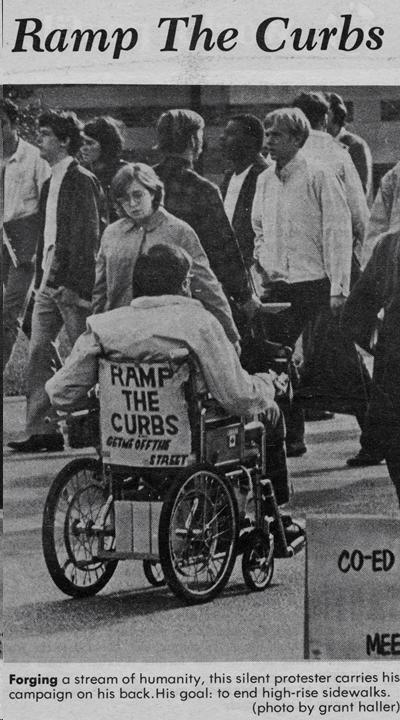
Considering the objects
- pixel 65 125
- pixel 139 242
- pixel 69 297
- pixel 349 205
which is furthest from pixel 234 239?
pixel 65 125

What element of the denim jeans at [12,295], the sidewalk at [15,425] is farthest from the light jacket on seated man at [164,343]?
the denim jeans at [12,295]

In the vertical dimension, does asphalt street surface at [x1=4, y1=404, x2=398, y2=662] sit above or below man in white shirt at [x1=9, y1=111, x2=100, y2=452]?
below

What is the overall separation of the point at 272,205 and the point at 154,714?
2202mm

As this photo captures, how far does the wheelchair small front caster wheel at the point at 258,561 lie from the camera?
5.75 m

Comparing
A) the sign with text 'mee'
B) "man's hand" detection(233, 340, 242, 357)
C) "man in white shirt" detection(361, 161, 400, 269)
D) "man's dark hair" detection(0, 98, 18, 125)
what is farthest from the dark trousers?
"man's dark hair" detection(0, 98, 18, 125)

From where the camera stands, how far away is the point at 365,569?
5.80m

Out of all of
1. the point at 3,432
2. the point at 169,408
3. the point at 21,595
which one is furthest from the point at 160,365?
the point at 21,595

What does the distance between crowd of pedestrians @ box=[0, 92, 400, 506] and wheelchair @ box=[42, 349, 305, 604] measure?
192 mm

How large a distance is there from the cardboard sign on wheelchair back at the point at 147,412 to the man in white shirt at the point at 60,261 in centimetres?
27

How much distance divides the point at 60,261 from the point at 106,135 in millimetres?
572

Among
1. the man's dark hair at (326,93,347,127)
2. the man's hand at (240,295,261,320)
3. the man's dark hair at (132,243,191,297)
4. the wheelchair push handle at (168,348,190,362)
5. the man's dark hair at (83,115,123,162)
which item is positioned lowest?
the wheelchair push handle at (168,348,190,362)

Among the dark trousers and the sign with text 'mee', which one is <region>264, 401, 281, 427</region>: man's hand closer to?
the dark trousers

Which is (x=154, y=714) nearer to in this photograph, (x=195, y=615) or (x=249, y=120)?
(x=195, y=615)

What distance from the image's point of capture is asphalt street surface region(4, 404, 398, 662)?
5715 mm
